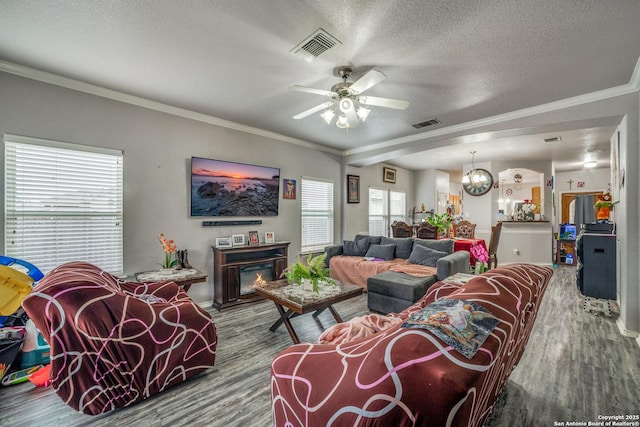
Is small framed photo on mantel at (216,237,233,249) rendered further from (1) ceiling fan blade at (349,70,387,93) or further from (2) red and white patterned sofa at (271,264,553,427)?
(2) red and white patterned sofa at (271,264,553,427)

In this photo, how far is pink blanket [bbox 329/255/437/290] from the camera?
3957 millimetres

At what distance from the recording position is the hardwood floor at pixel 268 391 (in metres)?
1.75

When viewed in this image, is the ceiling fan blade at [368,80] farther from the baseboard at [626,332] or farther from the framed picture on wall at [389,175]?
the framed picture on wall at [389,175]

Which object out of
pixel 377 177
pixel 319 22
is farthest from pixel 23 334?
pixel 377 177

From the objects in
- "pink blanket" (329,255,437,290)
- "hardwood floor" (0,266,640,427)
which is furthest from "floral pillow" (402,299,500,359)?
"pink blanket" (329,255,437,290)

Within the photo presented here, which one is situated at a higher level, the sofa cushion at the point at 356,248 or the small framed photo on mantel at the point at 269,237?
the small framed photo on mantel at the point at 269,237

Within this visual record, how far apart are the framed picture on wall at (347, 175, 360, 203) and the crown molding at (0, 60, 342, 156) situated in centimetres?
178

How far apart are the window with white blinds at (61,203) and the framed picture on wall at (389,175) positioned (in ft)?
18.3

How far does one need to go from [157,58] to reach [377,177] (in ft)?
17.6

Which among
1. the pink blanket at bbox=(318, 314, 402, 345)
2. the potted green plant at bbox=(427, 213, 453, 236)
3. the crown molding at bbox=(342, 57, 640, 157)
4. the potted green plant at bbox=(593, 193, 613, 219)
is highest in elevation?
the crown molding at bbox=(342, 57, 640, 157)

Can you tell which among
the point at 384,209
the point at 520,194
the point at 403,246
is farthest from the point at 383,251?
the point at 520,194

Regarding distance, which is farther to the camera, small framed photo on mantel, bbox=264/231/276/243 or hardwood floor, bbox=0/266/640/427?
small framed photo on mantel, bbox=264/231/276/243

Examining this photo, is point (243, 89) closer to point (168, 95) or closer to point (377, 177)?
point (168, 95)

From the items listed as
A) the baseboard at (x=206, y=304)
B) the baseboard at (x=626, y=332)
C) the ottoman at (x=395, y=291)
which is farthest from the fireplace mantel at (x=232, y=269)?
the baseboard at (x=626, y=332)
